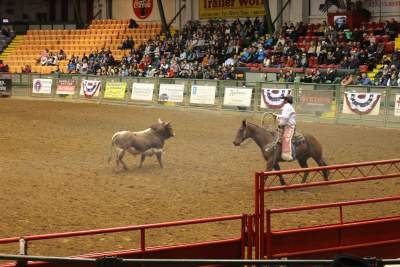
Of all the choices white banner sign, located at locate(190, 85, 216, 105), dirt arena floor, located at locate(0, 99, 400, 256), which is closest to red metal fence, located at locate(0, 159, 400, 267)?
dirt arena floor, located at locate(0, 99, 400, 256)

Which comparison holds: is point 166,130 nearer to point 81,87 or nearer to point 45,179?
point 45,179

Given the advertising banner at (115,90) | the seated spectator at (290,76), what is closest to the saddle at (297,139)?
the seated spectator at (290,76)

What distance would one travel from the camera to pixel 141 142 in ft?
45.9

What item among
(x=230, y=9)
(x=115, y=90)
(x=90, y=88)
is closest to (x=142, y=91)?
(x=115, y=90)

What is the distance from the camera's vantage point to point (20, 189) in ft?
39.9

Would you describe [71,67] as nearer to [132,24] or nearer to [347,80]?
[132,24]

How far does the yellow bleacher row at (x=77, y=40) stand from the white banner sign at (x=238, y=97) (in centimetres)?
1837

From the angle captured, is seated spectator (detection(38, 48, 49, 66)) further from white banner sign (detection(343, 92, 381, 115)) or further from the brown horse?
the brown horse

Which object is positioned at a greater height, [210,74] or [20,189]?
[210,74]

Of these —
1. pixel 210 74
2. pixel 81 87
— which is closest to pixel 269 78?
pixel 210 74

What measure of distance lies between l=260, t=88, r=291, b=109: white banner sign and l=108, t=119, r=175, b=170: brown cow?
9589 millimetres

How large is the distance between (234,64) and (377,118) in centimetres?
1289

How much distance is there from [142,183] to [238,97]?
39.3ft

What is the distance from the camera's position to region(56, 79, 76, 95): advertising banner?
98.6ft
